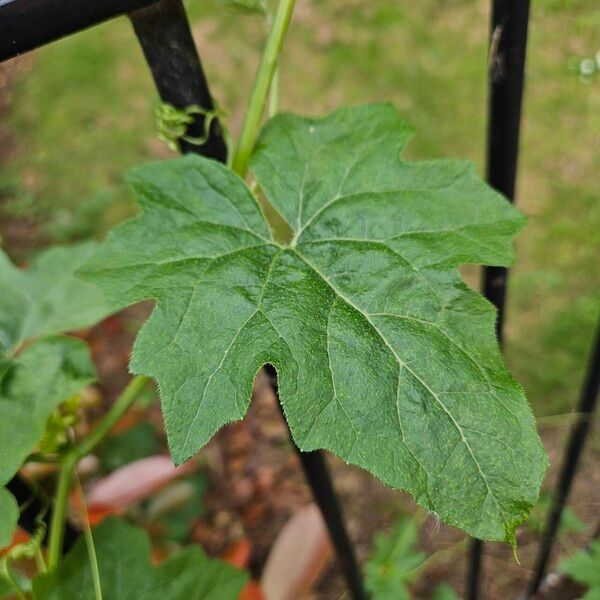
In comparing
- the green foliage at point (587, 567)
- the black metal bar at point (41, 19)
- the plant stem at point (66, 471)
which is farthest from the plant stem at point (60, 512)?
the green foliage at point (587, 567)

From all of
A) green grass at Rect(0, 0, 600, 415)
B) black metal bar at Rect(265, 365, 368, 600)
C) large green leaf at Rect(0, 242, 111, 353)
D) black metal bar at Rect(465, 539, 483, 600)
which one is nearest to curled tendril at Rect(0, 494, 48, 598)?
large green leaf at Rect(0, 242, 111, 353)

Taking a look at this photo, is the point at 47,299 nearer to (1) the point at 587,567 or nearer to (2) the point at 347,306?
(2) the point at 347,306

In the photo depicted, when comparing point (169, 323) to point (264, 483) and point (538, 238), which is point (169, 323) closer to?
point (264, 483)

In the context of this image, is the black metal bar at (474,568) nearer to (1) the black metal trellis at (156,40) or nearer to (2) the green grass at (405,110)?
(1) the black metal trellis at (156,40)

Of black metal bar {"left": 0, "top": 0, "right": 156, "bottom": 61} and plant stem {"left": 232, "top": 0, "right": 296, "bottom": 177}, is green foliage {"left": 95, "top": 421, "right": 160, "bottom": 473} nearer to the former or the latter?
plant stem {"left": 232, "top": 0, "right": 296, "bottom": 177}

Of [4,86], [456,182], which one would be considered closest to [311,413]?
[456,182]
